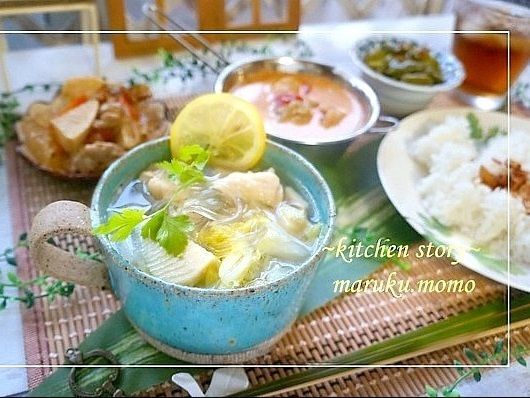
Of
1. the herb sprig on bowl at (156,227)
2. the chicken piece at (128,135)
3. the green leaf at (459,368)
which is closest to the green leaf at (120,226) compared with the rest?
the herb sprig on bowl at (156,227)

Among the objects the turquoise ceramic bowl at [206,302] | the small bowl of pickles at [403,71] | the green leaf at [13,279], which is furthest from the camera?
the small bowl of pickles at [403,71]

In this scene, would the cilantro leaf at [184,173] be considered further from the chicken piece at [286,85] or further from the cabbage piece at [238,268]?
the chicken piece at [286,85]

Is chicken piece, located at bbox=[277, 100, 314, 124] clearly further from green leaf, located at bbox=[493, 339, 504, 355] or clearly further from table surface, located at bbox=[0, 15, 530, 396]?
green leaf, located at bbox=[493, 339, 504, 355]

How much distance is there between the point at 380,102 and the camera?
2.89 ft

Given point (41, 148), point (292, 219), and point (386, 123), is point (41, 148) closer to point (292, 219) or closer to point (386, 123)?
point (292, 219)

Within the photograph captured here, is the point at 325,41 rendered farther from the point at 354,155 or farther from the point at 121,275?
the point at 121,275

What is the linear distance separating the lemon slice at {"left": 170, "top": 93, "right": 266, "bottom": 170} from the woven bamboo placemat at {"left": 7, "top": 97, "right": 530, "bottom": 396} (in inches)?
5.0

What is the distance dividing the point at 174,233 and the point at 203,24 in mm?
506

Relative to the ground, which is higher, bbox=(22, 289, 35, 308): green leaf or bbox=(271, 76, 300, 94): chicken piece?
bbox=(271, 76, 300, 94): chicken piece

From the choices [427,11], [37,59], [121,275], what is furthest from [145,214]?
[427,11]

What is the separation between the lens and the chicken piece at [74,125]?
0.75 m

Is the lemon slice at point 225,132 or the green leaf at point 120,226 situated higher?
the lemon slice at point 225,132

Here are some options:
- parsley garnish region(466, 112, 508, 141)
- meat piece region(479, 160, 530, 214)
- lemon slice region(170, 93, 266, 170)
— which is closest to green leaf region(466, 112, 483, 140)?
parsley garnish region(466, 112, 508, 141)

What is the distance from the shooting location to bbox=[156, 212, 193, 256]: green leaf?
556 millimetres
